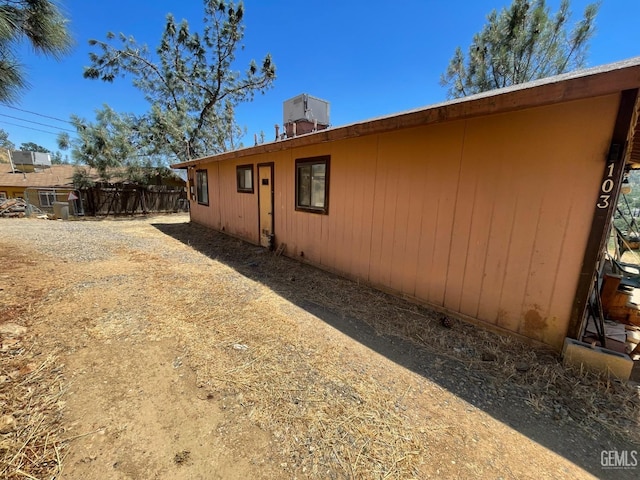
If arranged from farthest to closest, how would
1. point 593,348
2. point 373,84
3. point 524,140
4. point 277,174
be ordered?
point 373,84 → point 277,174 → point 524,140 → point 593,348

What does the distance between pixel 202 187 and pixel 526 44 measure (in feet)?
39.8

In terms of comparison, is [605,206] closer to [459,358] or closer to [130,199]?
[459,358]

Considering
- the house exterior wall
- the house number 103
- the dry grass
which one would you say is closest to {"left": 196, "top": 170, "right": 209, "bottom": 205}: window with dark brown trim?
the house exterior wall

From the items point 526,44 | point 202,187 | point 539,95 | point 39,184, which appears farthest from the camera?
point 39,184

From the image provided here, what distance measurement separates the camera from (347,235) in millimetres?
4406

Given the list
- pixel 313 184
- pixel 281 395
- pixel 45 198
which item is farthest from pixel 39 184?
pixel 281 395

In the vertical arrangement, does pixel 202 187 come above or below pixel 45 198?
above

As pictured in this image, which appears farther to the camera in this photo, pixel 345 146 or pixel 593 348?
pixel 345 146

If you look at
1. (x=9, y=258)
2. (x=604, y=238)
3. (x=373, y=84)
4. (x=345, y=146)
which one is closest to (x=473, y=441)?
(x=604, y=238)

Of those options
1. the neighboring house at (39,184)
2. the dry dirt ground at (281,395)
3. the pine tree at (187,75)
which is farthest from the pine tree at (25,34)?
the neighboring house at (39,184)

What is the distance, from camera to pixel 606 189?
6.92 feet

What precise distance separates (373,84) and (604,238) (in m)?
12.9

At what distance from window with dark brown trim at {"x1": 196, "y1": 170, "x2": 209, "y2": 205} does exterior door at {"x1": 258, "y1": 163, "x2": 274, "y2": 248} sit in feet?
13.2

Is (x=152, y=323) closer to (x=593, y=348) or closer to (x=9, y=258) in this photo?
(x=593, y=348)
